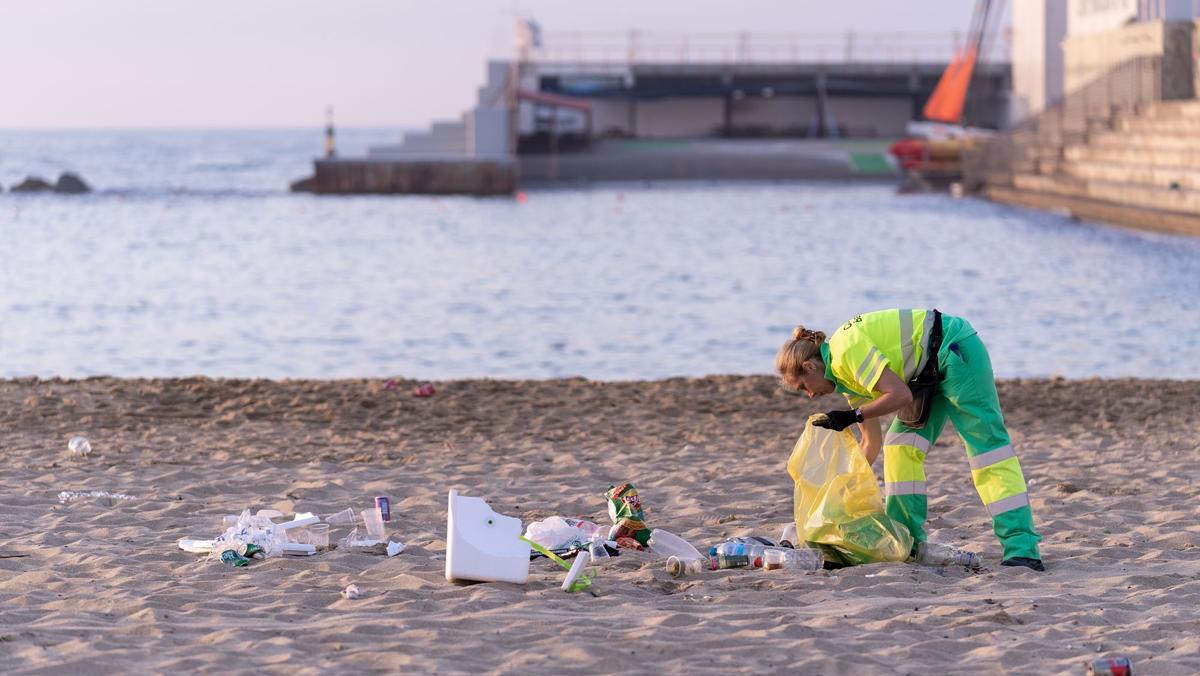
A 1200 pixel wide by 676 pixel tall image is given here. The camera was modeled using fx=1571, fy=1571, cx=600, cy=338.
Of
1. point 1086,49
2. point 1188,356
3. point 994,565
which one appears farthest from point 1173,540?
point 1086,49

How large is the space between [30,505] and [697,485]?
10.8ft

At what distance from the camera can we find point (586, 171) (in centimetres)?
5119

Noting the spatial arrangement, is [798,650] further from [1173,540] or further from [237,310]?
[237,310]

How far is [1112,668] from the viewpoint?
466 cm

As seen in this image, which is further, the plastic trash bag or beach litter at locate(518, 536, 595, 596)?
the plastic trash bag

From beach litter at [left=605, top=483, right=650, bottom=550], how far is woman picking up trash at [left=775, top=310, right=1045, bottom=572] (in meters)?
1.02

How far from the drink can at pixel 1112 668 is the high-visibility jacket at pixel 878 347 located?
1460 millimetres

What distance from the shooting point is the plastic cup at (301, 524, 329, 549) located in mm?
6473

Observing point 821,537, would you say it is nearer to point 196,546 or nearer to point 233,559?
point 233,559

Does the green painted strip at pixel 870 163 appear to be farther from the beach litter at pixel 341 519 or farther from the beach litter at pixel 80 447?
the beach litter at pixel 341 519

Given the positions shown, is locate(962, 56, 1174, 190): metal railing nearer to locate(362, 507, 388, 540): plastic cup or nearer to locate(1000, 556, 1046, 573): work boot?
locate(1000, 556, 1046, 573): work boot

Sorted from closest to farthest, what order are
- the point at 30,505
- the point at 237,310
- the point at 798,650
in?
the point at 798,650
the point at 30,505
the point at 237,310

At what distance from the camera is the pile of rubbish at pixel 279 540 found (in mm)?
6254

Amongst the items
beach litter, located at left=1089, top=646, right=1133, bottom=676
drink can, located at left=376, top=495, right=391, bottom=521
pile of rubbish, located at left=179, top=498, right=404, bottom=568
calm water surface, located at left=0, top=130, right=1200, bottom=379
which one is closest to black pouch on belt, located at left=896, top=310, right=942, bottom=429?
beach litter, located at left=1089, top=646, right=1133, bottom=676
